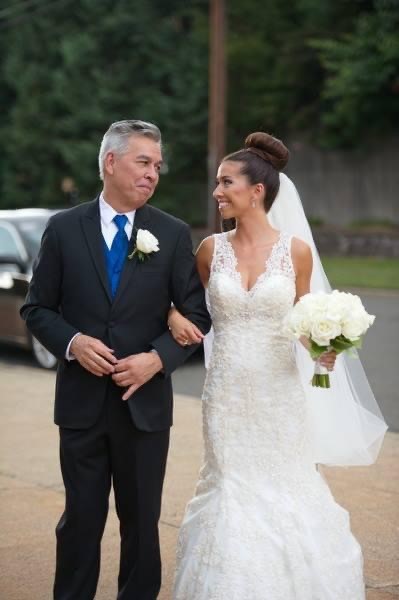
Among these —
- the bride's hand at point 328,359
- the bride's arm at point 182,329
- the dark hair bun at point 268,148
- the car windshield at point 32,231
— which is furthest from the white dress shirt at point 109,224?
the car windshield at point 32,231

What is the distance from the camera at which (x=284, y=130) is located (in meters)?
32.7

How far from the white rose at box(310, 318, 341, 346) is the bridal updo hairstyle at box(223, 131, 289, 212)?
0.69 meters

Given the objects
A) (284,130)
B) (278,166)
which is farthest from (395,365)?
(284,130)

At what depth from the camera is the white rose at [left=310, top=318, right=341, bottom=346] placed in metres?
3.94

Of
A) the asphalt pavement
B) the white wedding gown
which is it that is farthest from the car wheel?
the white wedding gown

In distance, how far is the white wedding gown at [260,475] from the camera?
4070mm

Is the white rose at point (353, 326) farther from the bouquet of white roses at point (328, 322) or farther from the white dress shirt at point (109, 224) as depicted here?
the white dress shirt at point (109, 224)

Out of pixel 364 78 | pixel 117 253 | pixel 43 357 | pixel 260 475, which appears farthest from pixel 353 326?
pixel 364 78

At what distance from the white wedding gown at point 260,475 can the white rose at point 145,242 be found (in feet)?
1.50

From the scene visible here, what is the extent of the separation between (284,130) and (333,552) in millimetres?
29243

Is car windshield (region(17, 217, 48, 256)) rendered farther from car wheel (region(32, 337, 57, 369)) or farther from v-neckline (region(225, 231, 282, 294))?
v-neckline (region(225, 231, 282, 294))

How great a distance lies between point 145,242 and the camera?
395 cm

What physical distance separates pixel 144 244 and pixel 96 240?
23 cm

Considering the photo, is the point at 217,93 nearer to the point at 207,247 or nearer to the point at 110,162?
the point at 207,247
